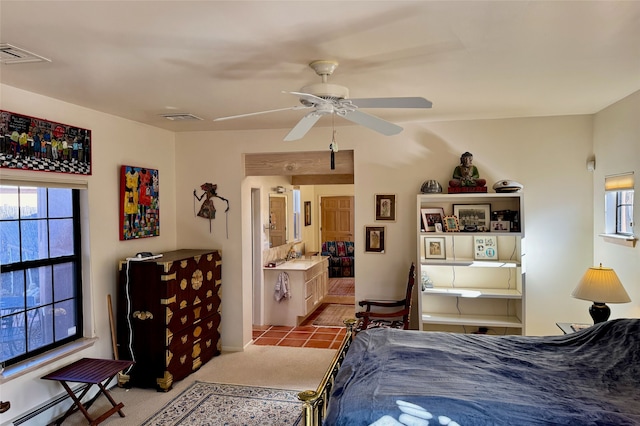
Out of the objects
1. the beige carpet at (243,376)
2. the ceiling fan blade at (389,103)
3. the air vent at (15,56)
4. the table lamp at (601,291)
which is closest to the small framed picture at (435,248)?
the table lamp at (601,291)

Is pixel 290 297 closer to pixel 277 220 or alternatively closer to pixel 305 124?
pixel 277 220

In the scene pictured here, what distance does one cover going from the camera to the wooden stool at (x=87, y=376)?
3.28 meters

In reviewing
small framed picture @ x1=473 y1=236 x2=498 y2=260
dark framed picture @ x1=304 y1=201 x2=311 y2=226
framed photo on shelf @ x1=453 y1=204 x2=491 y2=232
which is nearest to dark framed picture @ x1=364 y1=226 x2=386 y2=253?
framed photo on shelf @ x1=453 y1=204 x2=491 y2=232

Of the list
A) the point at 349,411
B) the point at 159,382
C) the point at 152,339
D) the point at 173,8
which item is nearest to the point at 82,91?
the point at 173,8

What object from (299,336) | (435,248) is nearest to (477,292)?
(435,248)

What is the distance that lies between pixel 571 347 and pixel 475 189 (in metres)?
1.81

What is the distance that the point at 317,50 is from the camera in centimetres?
238

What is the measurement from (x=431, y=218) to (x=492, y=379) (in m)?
2.25

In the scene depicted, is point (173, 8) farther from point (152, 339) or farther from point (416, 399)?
point (152, 339)

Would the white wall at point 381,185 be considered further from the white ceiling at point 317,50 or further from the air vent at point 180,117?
the white ceiling at point 317,50

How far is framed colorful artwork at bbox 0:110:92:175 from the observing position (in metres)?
3.07

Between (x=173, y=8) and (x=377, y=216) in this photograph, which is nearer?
(x=173, y=8)

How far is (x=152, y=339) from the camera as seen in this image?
404cm

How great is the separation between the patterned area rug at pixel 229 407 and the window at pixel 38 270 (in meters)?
1.08
